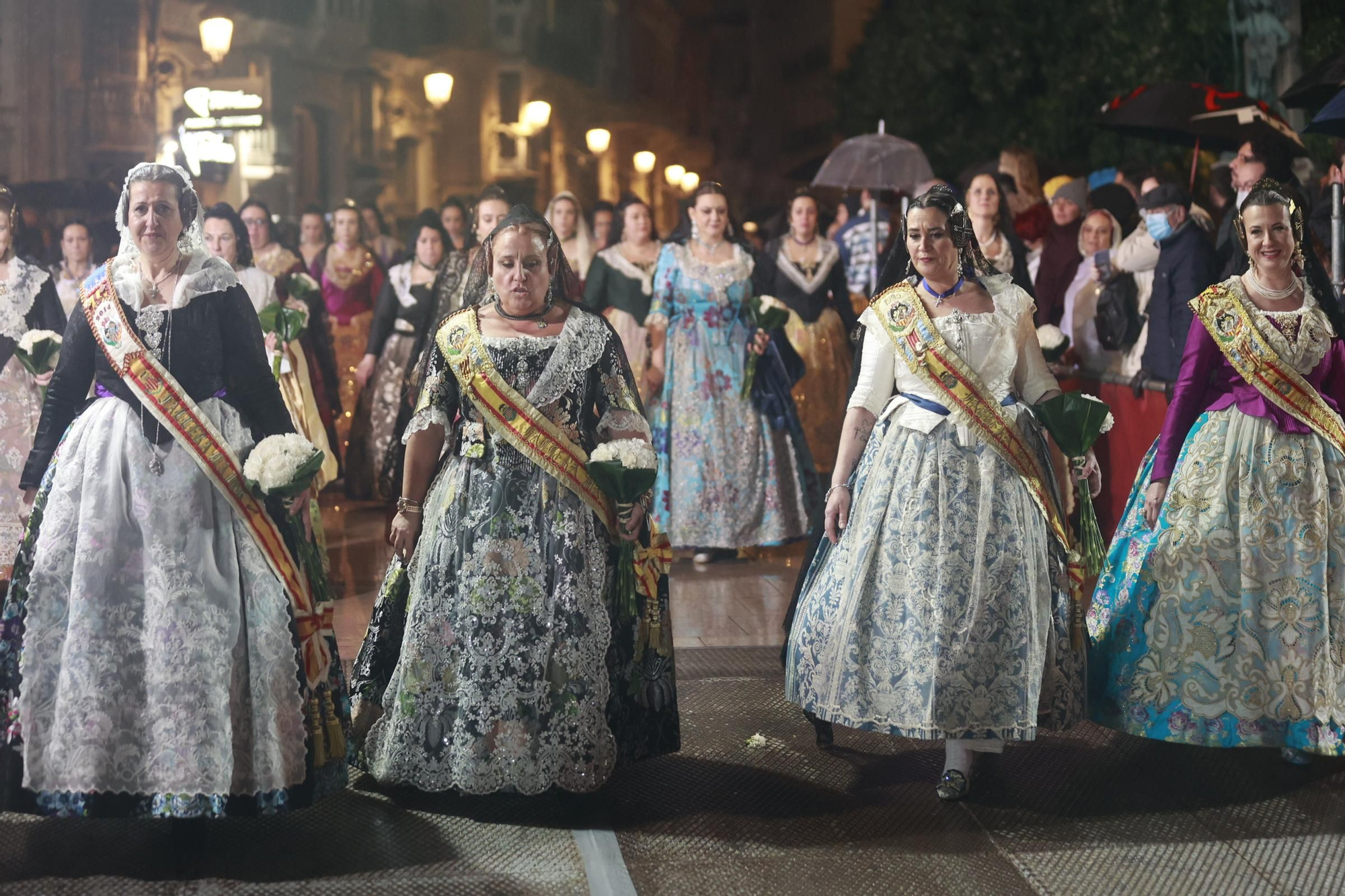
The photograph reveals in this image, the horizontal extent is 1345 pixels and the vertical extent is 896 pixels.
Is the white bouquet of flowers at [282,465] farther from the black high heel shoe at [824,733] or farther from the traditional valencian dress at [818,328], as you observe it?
the traditional valencian dress at [818,328]

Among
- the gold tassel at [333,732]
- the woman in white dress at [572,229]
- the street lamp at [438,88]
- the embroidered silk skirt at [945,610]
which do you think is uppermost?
the street lamp at [438,88]

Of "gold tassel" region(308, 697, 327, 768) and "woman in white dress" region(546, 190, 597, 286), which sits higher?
"woman in white dress" region(546, 190, 597, 286)

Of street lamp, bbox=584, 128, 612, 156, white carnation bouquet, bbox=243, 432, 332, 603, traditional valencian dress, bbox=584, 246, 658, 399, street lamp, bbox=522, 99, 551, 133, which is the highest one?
street lamp, bbox=522, 99, 551, 133

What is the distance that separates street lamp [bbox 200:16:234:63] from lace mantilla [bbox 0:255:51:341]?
25.2 feet

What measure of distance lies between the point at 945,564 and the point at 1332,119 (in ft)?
11.0

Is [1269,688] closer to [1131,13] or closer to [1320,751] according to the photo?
[1320,751]

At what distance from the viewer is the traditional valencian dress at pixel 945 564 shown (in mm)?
4418

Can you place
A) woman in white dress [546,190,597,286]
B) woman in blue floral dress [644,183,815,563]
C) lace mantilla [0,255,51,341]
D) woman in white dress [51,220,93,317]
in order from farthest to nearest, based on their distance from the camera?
woman in white dress [546,190,597,286] → woman in white dress [51,220,93,317] → woman in blue floral dress [644,183,815,563] → lace mantilla [0,255,51,341]

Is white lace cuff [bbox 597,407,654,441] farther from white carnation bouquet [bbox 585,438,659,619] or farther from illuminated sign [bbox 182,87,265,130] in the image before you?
illuminated sign [bbox 182,87,265,130]

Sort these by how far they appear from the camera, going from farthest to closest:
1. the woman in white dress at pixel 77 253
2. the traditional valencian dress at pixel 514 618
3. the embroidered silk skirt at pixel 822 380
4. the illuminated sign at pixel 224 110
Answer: the illuminated sign at pixel 224 110
the embroidered silk skirt at pixel 822 380
the woman in white dress at pixel 77 253
the traditional valencian dress at pixel 514 618

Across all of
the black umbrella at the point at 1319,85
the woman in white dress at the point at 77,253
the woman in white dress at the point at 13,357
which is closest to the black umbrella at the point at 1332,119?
the black umbrella at the point at 1319,85

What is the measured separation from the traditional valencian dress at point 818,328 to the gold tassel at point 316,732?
4.88m

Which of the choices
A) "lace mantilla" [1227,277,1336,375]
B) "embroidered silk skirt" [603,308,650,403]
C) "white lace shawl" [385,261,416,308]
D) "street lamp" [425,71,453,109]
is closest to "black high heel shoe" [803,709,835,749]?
"lace mantilla" [1227,277,1336,375]

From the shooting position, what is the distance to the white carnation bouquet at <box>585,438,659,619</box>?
4.36m
